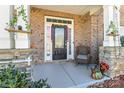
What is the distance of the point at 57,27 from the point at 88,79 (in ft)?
11.4

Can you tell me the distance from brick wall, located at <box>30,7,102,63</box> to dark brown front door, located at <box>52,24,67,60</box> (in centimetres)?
53

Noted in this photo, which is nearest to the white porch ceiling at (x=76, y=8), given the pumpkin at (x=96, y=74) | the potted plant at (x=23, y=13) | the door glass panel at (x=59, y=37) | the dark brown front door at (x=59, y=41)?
the dark brown front door at (x=59, y=41)

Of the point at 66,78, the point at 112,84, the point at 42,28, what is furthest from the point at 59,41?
the point at 112,84

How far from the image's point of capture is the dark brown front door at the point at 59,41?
24.4 ft

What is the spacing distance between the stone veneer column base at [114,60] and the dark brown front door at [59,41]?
9.20 feet

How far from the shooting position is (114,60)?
487 cm

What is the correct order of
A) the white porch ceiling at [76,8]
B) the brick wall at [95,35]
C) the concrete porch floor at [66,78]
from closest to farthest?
1. the concrete porch floor at [66,78]
2. the white porch ceiling at [76,8]
3. the brick wall at [95,35]

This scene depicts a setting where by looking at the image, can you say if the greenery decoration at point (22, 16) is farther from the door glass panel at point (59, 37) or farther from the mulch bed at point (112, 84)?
the door glass panel at point (59, 37)

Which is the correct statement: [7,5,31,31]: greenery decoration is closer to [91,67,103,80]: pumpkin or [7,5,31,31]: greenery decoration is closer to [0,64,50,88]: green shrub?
[0,64,50,88]: green shrub

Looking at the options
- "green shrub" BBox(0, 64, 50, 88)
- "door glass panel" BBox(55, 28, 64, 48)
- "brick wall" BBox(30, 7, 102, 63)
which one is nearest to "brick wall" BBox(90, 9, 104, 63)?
"brick wall" BBox(30, 7, 102, 63)

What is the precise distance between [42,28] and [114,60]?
3.42 m

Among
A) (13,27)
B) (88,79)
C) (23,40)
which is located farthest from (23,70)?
(88,79)

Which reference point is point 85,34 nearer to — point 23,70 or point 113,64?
point 113,64

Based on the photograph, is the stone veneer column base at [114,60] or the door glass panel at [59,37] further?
the door glass panel at [59,37]
